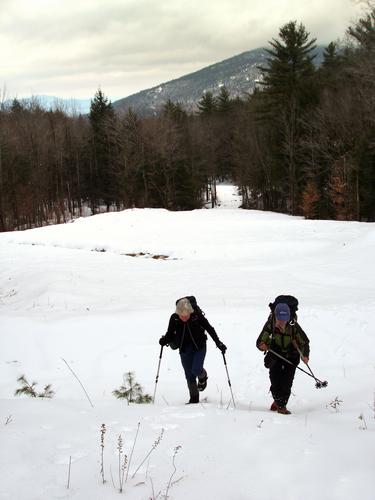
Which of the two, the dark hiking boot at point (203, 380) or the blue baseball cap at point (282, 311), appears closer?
the blue baseball cap at point (282, 311)

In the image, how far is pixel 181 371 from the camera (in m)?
9.38

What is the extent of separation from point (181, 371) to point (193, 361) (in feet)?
8.30

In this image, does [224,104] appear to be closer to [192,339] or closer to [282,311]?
[192,339]

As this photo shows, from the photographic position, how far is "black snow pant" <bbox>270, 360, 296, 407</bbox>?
21.0ft

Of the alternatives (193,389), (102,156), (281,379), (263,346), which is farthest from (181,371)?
(102,156)

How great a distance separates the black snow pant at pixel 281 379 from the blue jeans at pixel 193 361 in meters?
1.14

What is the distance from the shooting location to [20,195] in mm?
47125

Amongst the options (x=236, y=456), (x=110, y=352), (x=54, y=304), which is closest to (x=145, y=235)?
(x=54, y=304)

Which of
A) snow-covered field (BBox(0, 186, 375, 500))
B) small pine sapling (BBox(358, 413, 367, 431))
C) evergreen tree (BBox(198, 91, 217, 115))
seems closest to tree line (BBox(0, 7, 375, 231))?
evergreen tree (BBox(198, 91, 217, 115))

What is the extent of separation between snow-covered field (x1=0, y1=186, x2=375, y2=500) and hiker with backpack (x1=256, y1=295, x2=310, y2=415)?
0.51m

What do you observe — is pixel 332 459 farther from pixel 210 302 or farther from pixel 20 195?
pixel 20 195

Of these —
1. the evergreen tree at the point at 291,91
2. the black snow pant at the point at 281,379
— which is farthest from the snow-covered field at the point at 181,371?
the evergreen tree at the point at 291,91

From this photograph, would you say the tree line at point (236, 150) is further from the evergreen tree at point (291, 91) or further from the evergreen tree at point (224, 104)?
the evergreen tree at point (224, 104)

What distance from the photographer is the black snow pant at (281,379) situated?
6402 millimetres
